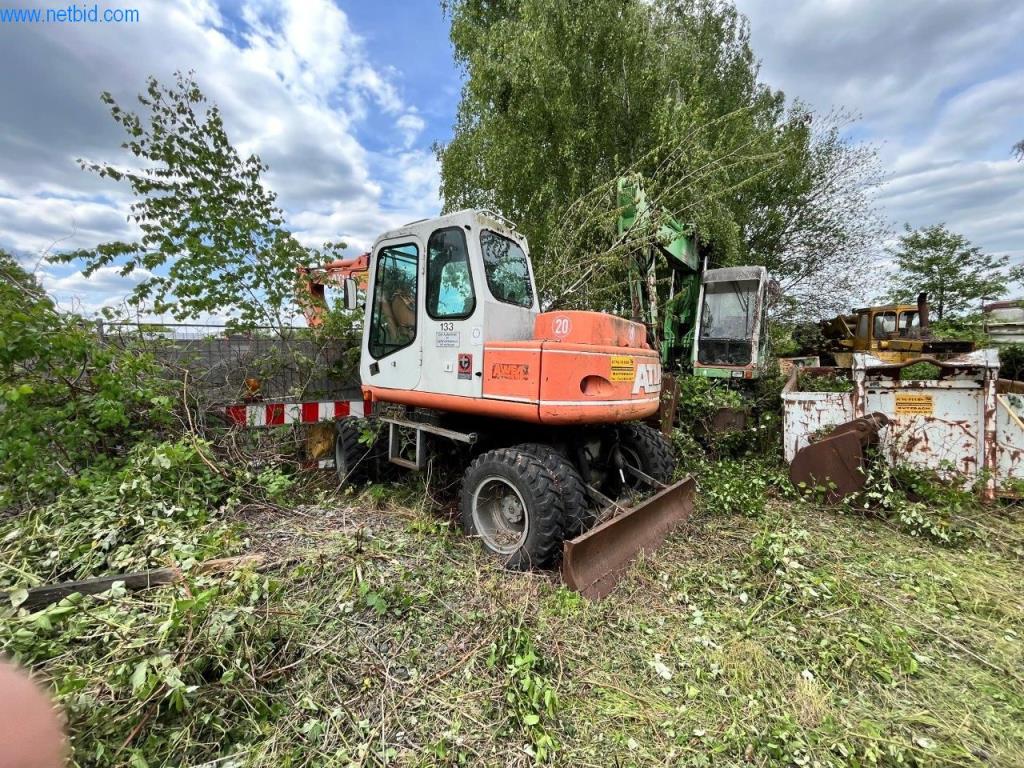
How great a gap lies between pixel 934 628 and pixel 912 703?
2.14 feet

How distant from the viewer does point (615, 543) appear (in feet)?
9.57

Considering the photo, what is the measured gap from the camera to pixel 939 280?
20.0m

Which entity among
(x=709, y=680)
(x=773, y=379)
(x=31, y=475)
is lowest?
(x=709, y=680)

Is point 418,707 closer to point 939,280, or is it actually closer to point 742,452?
point 742,452

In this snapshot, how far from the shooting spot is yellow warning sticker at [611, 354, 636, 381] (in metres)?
3.07

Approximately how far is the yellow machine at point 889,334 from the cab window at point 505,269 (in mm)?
9733

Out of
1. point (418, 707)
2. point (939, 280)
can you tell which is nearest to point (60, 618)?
point (418, 707)

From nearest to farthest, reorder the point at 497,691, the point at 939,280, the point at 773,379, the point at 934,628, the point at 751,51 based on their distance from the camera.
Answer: the point at 497,691, the point at 934,628, the point at 773,379, the point at 751,51, the point at 939,280

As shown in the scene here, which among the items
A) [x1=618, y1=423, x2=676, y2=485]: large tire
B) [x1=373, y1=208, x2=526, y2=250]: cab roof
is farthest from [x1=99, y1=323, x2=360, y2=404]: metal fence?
[x1=618, y1=423, x2=676, y2=485]: large tire

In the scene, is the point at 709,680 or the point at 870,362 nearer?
the point at 709,680

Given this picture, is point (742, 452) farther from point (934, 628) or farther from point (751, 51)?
point (751, 51)

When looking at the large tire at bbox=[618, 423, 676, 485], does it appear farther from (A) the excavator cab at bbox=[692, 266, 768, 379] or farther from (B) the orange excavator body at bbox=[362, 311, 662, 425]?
(A) the excavator cab at bbox=[692, 266, 768, 379]

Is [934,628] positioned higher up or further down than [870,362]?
further down

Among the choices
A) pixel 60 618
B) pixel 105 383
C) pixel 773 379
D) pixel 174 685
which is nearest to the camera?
pixel 174 685
